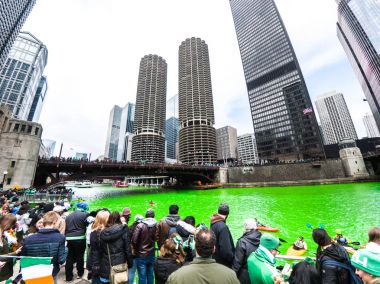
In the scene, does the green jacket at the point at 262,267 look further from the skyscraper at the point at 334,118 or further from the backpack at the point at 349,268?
the skyscraper at the point at 334,118

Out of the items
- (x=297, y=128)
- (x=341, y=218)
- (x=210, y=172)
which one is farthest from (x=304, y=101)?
(x=341, y=218)

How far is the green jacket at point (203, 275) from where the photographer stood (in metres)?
1.84

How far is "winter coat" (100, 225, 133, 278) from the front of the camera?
12.5ft

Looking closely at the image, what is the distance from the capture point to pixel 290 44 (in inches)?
4269

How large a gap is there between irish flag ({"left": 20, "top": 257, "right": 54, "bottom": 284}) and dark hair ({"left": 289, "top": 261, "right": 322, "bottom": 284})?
418cm

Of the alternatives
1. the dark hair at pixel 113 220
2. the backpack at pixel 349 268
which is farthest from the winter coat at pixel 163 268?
the backpack at pixel 349 268

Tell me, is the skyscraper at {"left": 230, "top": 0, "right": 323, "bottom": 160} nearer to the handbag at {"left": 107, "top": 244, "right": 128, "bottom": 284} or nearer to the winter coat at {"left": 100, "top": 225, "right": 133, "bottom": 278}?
the winter coat at {"left": 100, "top": 225, "right": 133, "bottom": 278}

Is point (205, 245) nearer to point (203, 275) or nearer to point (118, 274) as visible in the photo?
point (203, 275)

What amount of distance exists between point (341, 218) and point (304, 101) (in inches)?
3814

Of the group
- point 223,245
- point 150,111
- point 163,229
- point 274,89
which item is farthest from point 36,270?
point 150,111

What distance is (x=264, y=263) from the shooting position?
2.88 m

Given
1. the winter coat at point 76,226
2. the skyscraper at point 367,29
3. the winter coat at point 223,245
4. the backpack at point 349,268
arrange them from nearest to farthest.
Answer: the backpack at point 349,268 → the winter coat at point 223,245 → the winter coat at point 76,226 → the skyscraper at point 367,29

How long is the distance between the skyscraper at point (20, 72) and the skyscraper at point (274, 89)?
471ft

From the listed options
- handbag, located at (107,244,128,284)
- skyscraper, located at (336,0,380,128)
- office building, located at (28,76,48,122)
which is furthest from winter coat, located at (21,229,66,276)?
office building, located at (28,76,48,122)
